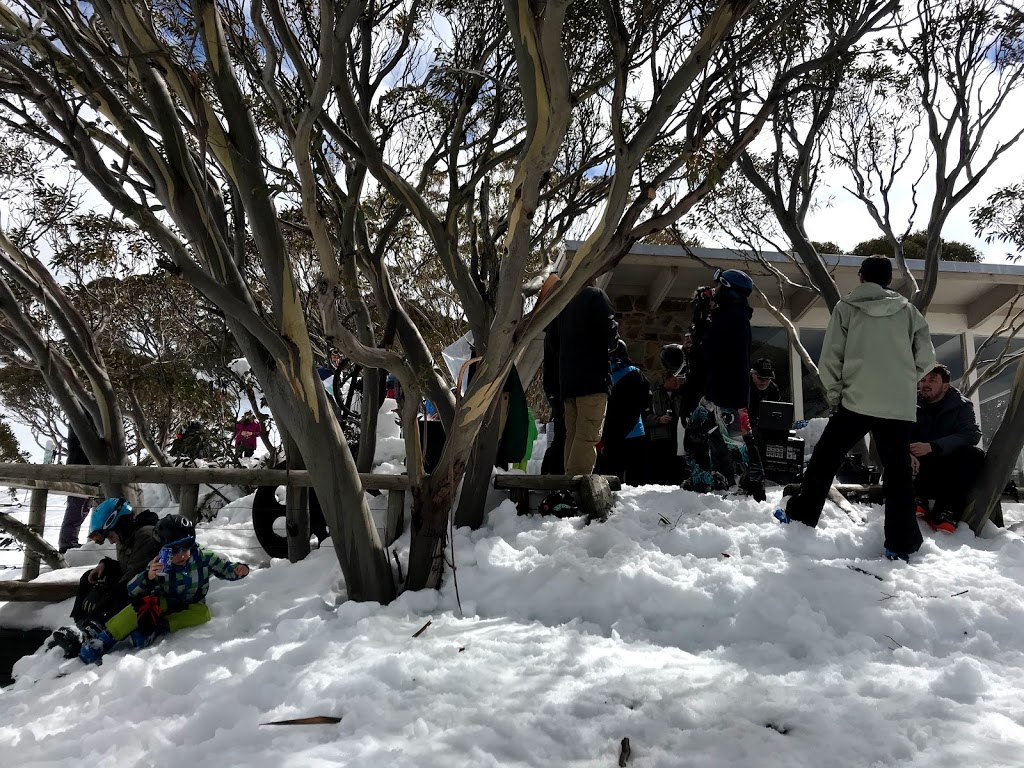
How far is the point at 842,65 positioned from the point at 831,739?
6831 mm

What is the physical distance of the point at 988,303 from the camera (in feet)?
38.2

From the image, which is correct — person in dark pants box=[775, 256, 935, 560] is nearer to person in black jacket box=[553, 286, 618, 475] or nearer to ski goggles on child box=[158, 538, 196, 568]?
person in black jacket box=[553, 286, 618, 475]

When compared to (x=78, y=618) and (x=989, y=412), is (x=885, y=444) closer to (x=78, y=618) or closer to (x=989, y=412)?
(x=78, y=618)

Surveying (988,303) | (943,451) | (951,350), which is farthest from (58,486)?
(951,350)

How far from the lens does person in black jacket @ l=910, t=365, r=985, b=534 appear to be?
4.84 m

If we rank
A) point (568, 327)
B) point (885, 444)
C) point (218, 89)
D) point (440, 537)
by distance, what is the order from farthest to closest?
point (568, 327)
point (885, 444)
point (440, 537)
point (218, 89)

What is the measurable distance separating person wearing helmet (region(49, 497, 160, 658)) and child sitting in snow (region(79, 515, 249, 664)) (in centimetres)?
11

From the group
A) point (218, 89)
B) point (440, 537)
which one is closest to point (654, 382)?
point (440, 537)

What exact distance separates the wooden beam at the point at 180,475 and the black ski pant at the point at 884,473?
262 centimetres

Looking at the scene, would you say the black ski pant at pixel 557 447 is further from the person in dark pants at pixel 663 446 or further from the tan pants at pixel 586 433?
the person in dark pants at pixel 663 446

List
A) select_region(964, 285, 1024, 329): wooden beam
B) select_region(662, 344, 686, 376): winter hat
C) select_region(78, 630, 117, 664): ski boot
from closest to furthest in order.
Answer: select_region(78, 630, 117, 664): ski boot, select_region(662, 344, 686, 376): winter hat, select_region(964, 285, 1024, 329): wooden beam

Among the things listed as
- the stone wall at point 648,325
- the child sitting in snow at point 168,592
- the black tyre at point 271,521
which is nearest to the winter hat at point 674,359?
the black tyre at point 271,521

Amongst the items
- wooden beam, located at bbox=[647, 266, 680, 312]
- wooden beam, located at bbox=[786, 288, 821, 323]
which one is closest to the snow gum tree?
wooden beam, located at bbox=[647, 266, 680, 312]

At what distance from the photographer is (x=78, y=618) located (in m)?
3.81
